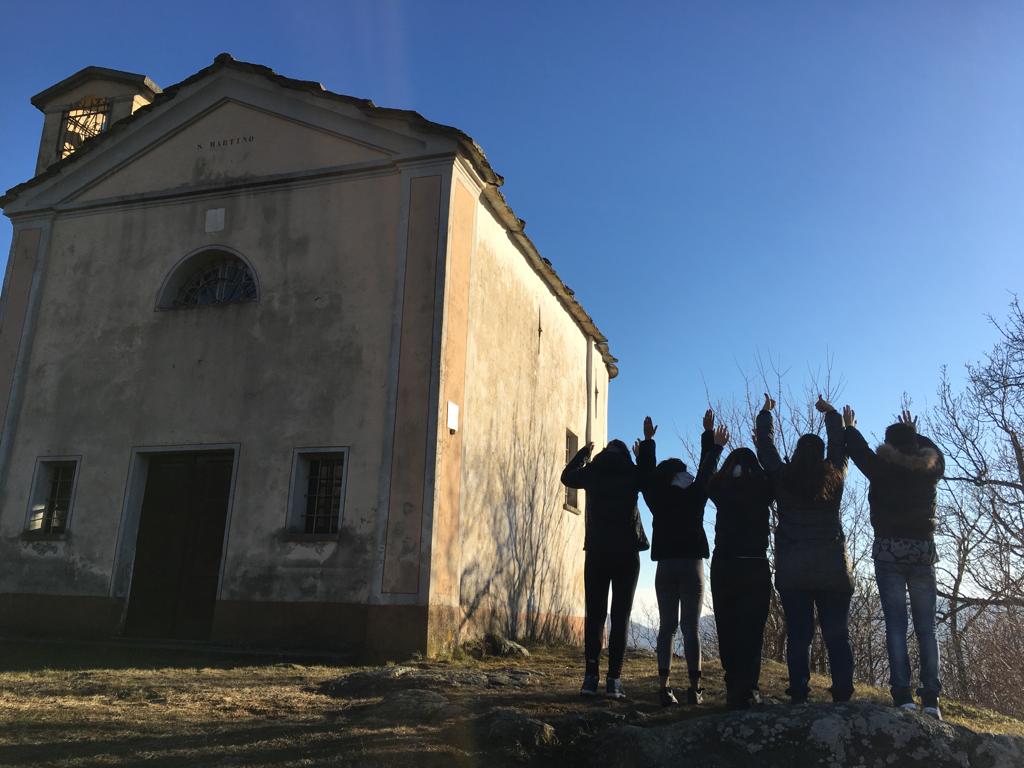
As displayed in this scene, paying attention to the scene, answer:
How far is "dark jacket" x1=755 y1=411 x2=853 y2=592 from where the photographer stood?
16.6 ft

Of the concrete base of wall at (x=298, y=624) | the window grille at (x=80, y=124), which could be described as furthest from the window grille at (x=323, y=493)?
the window grille at (x=80, y=124)

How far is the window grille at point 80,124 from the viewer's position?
14305 mm

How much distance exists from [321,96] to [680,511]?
27.5 feet

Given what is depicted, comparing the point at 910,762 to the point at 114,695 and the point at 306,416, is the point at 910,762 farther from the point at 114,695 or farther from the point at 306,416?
the point at 306,416

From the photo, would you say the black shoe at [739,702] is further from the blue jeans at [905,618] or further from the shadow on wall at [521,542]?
the shadow on wall at [521,542]

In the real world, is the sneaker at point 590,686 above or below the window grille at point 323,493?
below

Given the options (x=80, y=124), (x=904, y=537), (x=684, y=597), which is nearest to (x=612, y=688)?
(x=684, y=597)

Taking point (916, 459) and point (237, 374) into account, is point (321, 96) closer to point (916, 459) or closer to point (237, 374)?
point (237, 374)

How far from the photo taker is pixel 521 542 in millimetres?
12500

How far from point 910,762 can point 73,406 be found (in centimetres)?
1124

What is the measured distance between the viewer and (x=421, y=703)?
17.3ft

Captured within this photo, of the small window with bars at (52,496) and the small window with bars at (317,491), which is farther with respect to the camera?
the small window with bars at (52,496)

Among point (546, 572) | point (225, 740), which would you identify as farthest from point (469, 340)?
point (225, 740)

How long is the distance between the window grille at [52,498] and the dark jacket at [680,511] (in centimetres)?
883
